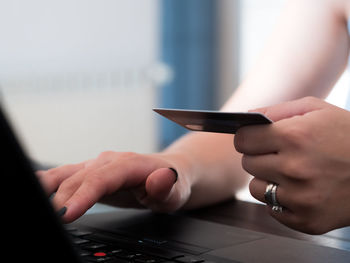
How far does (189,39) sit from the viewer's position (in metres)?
3.55

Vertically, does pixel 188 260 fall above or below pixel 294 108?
below

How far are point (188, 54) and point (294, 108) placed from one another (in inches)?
122

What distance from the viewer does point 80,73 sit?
3264mm

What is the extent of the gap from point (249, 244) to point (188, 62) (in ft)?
10.2

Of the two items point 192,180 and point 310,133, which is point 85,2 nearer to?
point 192,180

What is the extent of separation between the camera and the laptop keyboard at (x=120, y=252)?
1.55 ft

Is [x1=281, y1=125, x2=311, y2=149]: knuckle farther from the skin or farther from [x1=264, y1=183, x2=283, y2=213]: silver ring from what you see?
the skin

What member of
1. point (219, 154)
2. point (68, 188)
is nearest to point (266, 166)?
point (68, 188)

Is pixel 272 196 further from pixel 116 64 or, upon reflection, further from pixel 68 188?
pixel 116 64

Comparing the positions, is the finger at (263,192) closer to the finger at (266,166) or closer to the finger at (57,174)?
the finger at (266,166)

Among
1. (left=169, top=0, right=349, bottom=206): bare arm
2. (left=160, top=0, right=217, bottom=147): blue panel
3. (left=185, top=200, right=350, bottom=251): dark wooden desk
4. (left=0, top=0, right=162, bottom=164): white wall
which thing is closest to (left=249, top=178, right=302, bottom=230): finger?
(left=185, top=200, right=350, bottom=251): dark wooden desk

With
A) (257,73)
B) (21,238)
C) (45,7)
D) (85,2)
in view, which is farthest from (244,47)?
(21,238)

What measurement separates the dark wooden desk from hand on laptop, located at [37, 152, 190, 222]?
5cm

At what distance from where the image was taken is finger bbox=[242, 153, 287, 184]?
485 millimetres
